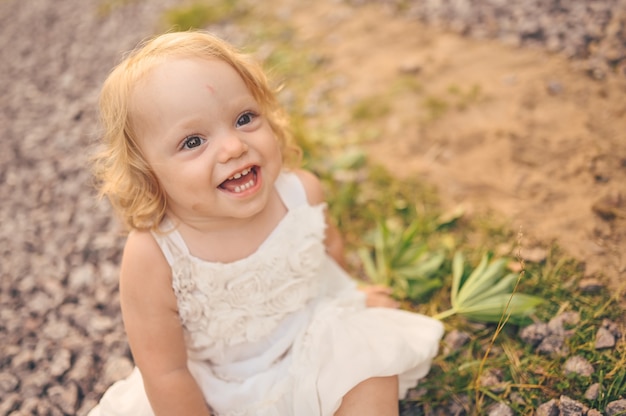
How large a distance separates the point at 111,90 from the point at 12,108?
3283 millimetres

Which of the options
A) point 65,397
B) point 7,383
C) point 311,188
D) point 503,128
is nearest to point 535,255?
point 503,128

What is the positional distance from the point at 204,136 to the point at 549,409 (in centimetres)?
143

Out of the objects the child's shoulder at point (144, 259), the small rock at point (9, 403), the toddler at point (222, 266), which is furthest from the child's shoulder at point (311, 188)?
the small rock at point (9, 403)

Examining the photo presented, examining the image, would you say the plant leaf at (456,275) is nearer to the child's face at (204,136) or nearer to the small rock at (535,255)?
the small rock at (535,255)

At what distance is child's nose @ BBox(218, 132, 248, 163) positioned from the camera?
162cm

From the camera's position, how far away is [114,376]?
2.27 meters

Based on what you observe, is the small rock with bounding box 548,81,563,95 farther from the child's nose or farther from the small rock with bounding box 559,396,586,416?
the child's nose

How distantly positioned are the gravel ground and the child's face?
1.04 m

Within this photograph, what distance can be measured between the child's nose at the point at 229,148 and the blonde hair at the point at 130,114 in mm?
239

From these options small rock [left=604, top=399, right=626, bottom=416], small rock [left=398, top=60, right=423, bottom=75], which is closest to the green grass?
small rock [left=398, top=60, right=423, bottom=75]

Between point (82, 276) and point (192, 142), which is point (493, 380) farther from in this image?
point (82, 276)

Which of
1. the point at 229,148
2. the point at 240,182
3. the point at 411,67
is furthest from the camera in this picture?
the point at 411,67

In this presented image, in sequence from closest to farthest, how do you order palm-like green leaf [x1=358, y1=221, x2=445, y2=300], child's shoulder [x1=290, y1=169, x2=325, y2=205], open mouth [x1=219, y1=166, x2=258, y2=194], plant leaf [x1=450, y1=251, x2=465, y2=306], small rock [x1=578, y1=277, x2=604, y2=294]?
open mouth [x1=219, y1=166, x2=258, y2=194]
child's shoulder [x1=290, y1=169, x2=325, y2=205]
small rock [x1=578, y1=277, x2=604, y2=294]
plant leaf [x1=450, y1=251, x2=465, y2=306]
palm-like green leaf [x1=358, y1=221, x2=445, y2=300]

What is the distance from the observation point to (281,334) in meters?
1.97
